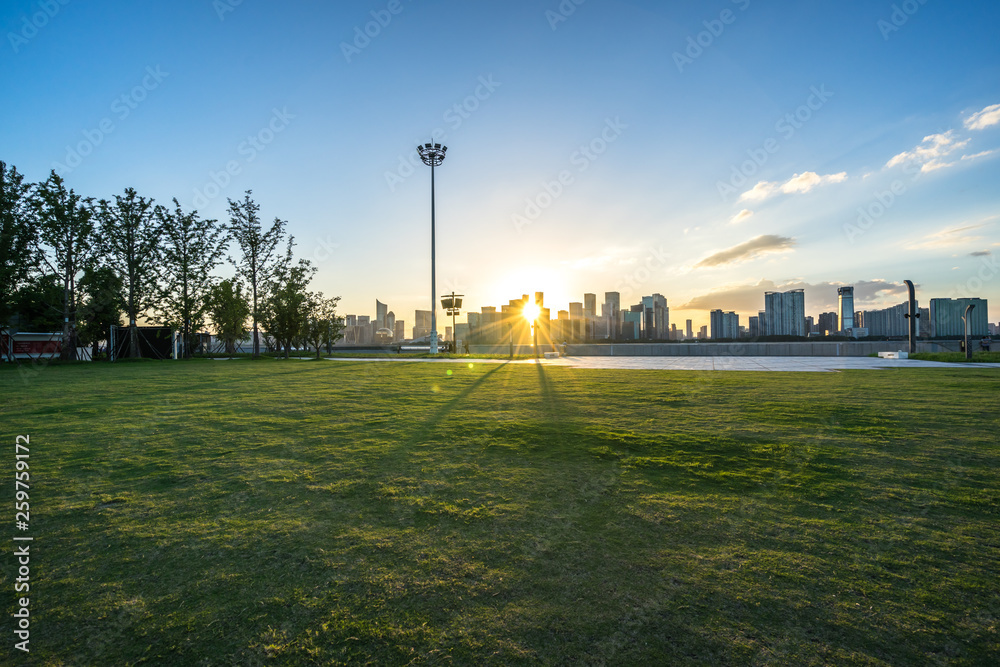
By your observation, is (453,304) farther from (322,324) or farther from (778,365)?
(778,365)

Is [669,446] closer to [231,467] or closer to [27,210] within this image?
[231,467]

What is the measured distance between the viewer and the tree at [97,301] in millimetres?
33094

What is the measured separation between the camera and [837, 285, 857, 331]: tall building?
4927 centimetres

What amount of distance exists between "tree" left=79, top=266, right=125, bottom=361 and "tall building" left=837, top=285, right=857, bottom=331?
72.0 meters

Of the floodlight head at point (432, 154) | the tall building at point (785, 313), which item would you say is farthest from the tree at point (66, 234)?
the tall building at point (785, 313)

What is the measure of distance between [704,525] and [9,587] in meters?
4.63

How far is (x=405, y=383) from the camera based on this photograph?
14516mm

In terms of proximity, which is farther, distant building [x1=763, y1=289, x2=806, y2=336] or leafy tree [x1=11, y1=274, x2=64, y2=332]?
distant building [x1=763, y1=289, x2=806, y2=336]

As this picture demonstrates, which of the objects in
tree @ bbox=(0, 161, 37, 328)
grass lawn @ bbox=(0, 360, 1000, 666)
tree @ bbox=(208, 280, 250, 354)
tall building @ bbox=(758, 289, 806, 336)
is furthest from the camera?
tall building @ bbox=(758, 289, 806, 336)

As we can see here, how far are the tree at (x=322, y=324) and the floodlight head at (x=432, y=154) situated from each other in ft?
49.1

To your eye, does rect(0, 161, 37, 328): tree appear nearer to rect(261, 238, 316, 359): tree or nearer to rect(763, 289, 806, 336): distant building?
rect(261, 238, 316, 359): tree

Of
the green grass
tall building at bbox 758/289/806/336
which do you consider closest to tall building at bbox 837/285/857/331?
tall building at bbox 758/289/806/336

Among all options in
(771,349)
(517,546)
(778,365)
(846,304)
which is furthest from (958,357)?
(517,546)

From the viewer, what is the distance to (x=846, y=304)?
166 ft
